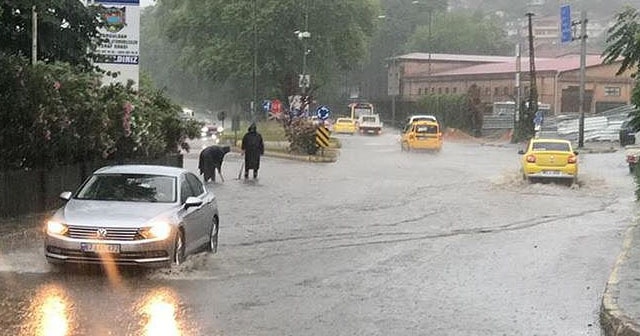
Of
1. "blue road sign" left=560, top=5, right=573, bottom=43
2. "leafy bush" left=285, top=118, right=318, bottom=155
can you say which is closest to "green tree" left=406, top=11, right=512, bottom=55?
"blue road sign" left=560, top=5, right=573, bottom=43

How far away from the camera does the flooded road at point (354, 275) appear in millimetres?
8930

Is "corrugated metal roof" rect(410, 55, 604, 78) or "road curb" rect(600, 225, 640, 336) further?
"corrugated metal roof" rect(410, 55, 604, 78)

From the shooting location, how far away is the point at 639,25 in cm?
1928

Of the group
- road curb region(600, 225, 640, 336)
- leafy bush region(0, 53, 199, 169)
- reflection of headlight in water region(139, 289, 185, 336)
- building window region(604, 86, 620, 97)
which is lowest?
reflection of headlight in water region(139, 289, 185, 336)

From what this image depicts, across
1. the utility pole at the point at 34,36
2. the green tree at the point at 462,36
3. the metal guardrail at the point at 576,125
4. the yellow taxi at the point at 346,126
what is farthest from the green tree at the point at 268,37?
the utility pole at the point at 34,36

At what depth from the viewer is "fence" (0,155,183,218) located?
16.5m

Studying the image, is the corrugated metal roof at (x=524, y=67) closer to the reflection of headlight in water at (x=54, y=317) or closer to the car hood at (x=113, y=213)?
the car hood at (x=113, y=213)

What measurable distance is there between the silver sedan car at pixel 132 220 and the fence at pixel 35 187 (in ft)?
14.3

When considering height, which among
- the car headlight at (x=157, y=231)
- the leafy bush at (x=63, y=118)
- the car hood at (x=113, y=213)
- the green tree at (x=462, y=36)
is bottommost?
the car headlight at (x=157, y=231)

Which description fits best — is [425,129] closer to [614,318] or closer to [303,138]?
[303,138]

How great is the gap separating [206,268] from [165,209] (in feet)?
3.53

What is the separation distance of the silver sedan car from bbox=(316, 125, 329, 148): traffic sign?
2833 cm

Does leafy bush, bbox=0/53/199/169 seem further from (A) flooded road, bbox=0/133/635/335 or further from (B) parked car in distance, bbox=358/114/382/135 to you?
(B) parked car in distance, bbox=358/114/382/135

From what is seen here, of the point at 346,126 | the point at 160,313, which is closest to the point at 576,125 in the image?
the point at 346,126
